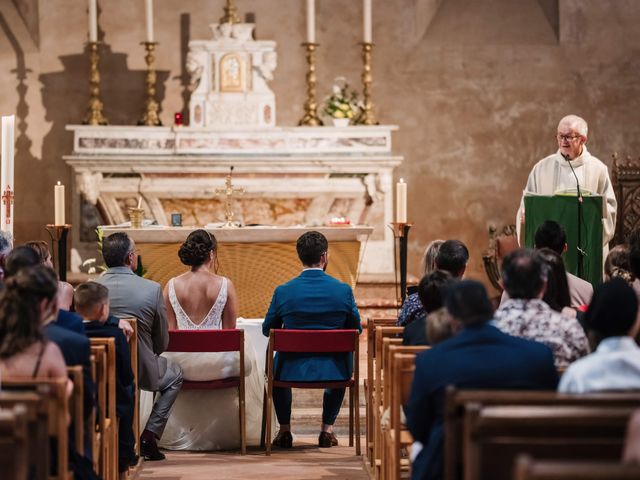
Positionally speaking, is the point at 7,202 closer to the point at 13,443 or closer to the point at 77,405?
the point at 77,405

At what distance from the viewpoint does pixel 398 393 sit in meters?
4.57

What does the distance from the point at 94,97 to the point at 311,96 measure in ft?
6.78

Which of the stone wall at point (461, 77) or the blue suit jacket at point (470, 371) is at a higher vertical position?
the stone wall at point (461, 77)

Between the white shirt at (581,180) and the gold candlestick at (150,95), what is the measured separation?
4.25m

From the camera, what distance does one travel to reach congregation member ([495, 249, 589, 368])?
4.35 m

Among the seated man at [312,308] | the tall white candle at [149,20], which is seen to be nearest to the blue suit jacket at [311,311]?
the seated man at [312,308]

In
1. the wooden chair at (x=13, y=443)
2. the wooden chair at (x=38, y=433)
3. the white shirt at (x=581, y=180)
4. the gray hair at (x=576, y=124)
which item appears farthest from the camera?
the white shirt at (x=581, y=180)

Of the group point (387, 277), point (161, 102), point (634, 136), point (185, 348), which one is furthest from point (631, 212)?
point (185, 348)

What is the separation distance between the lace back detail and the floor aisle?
2.30 ft

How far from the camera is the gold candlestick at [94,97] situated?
35.8 feet

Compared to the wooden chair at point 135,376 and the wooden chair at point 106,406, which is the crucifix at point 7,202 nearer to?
the wooden chair at point 135,376

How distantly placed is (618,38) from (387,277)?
3719mm

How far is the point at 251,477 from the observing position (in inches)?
222

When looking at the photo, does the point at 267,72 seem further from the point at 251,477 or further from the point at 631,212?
the point at 251,477
